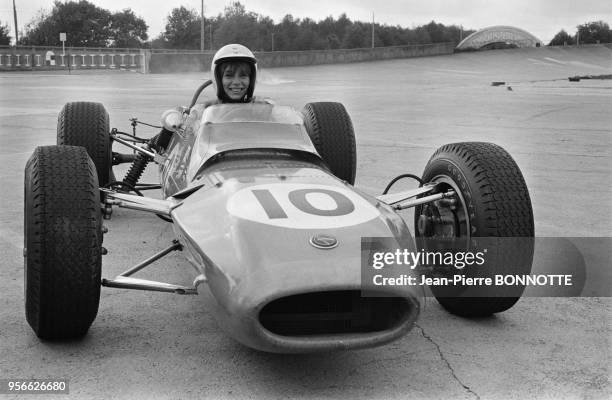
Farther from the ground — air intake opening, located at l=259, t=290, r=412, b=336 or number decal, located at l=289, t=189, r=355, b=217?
number decal, located at l=289, t=189, r=355, b=217

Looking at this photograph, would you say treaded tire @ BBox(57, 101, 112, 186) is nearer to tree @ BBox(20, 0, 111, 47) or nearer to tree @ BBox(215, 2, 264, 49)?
tree @ BBox(215, 2, 264, 49)

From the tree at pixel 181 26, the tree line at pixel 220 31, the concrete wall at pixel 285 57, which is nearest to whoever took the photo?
the concrete wall at pixel 285 57

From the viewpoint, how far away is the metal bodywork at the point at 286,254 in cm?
320

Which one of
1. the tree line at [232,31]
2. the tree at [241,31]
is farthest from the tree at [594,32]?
the tree at [241,31]

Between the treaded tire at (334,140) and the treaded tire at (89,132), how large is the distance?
1.87 m

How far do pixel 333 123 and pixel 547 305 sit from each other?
9.16 ft

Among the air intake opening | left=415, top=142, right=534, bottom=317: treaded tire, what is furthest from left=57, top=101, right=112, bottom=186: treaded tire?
the air intake opening

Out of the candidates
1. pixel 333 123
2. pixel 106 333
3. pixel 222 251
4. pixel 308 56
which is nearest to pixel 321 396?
pixel 222 251

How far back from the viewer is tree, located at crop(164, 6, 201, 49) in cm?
11394

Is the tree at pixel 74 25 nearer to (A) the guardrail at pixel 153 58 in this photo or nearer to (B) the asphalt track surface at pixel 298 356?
(A) the guardrail at pixel 153 58

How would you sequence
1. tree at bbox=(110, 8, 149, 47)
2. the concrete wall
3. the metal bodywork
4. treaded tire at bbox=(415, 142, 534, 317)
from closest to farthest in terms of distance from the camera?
the metal bodywork → treaded tire at bbox=(415, 142, 534, 317) → the concrete wall → tree at bbox=(110, 8, 149, 47)

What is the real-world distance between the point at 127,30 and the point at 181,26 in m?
11.6

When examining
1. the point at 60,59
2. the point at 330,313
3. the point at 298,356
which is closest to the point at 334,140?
the point at 298,356

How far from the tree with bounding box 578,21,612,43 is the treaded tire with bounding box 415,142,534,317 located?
82029 mm
